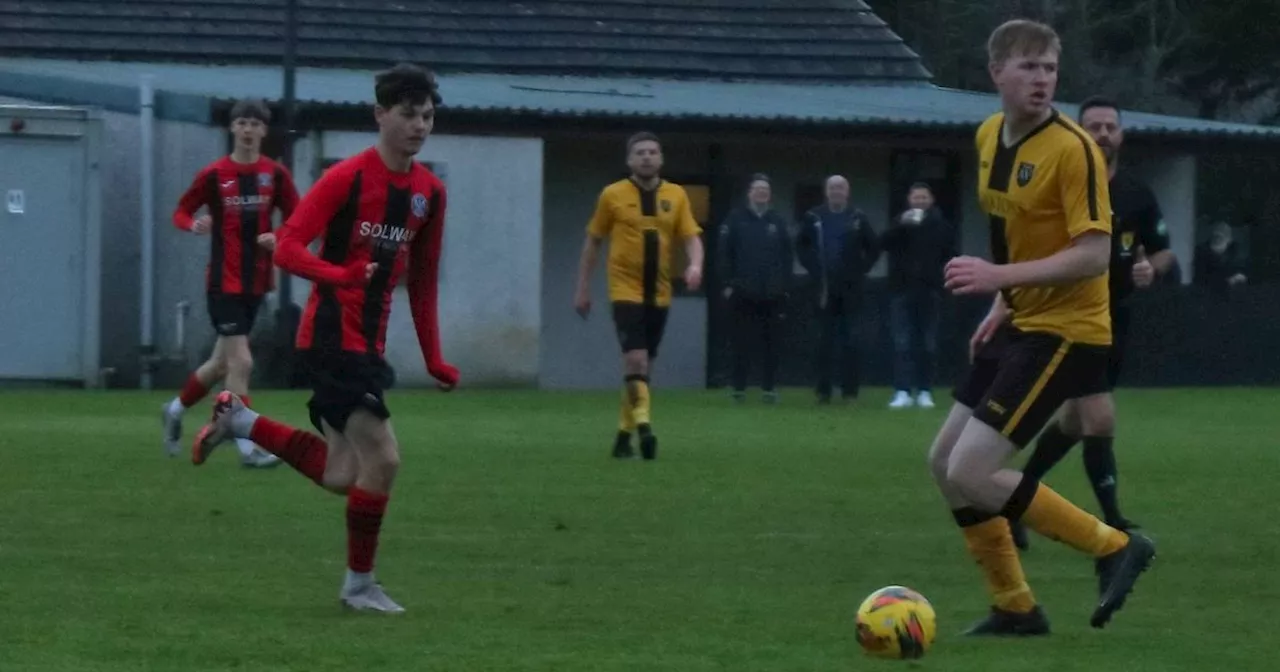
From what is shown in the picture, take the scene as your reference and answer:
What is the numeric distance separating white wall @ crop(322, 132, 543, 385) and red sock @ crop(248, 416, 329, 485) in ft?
50.8

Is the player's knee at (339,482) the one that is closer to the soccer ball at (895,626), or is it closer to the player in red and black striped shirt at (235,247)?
the soccer ball at (895,626)

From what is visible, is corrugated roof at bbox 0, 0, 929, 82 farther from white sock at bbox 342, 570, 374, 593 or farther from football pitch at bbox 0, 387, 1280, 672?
white sock at bbox 342, 570, 374, 593

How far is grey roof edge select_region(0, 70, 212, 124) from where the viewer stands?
2367 centimetres

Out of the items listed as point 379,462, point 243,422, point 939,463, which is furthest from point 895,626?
point 243,422

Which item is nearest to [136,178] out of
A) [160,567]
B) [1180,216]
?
[1180,216]

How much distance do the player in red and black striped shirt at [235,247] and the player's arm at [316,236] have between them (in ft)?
19.0

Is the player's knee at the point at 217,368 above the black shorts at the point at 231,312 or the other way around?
the other way around

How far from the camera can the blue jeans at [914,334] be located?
21.4 metres

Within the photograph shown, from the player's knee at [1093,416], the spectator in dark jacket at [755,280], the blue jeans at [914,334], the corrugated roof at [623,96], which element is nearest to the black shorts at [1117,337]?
the player's knee at [1093,416]

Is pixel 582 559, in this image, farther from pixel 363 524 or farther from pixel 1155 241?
pixel 1155 241

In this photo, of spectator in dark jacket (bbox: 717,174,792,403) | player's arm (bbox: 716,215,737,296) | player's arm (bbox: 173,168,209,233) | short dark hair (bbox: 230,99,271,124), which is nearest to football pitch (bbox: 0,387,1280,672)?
player's arm (bbox: 173,168,209,233)

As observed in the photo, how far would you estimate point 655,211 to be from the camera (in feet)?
49.2

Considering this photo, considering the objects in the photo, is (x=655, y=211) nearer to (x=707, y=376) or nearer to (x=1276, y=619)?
(x=1276, y=619)

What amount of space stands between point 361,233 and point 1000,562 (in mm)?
2419
